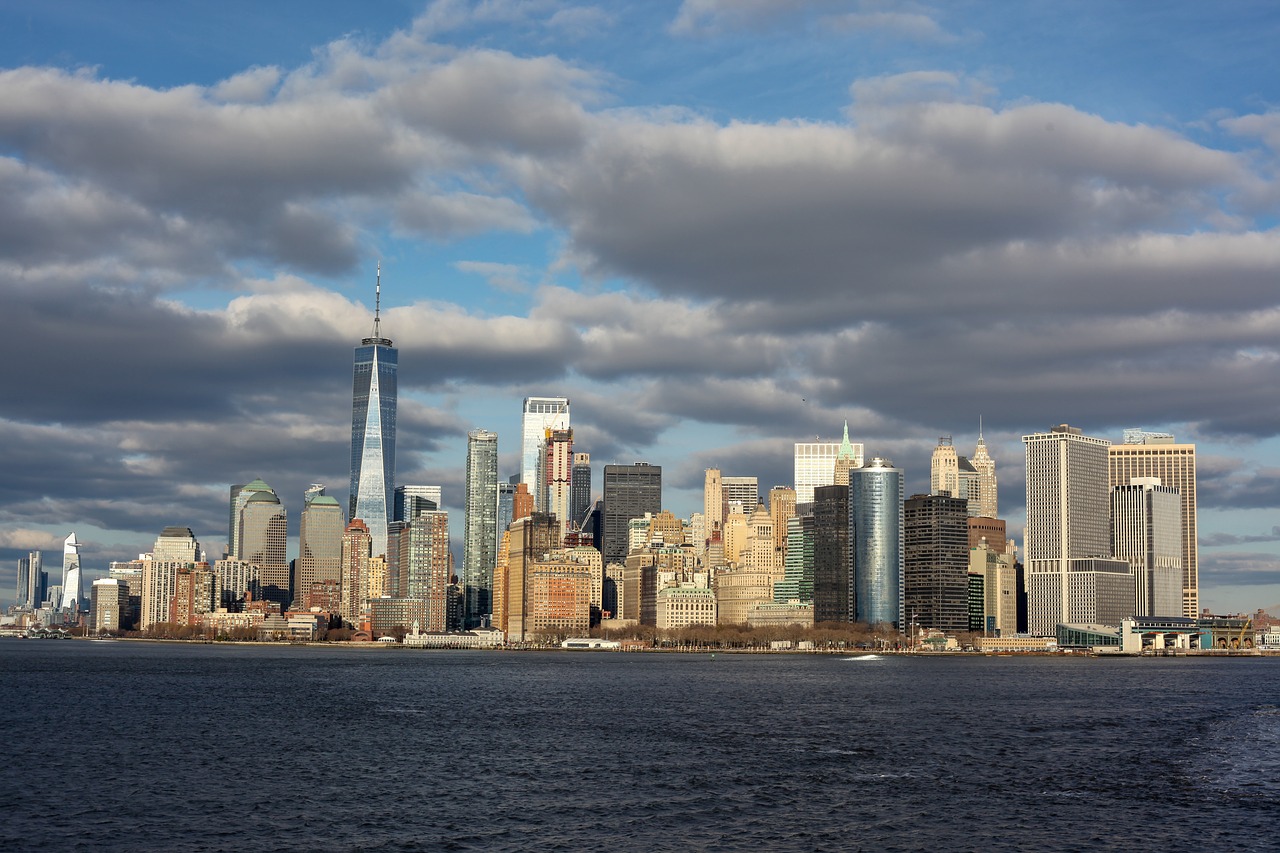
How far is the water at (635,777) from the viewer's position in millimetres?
70500

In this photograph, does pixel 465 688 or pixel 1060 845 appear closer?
pixel 1060 845

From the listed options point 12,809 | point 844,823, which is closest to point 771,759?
point 844,823

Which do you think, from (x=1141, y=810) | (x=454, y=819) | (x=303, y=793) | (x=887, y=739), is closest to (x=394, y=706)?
(x=887, y=739)

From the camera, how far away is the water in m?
70.5

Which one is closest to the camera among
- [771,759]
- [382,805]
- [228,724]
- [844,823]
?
[844,823]

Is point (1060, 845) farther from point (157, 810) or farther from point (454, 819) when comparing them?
point (157, 810)

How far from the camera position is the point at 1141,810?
7750 cm

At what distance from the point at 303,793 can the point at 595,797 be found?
17.6m

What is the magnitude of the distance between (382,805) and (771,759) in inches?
1232

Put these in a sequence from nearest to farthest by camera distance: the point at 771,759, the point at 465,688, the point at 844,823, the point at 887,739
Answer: the point at 844,823, the point at 771,759, the point at 887,739, the point at 465,688

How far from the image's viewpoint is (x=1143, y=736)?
390 ft

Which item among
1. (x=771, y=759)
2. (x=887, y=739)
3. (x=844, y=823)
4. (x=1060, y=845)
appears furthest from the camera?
(x=887, y=739)

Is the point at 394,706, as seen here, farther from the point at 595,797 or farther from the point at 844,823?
the point at 844,823

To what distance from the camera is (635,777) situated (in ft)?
299
